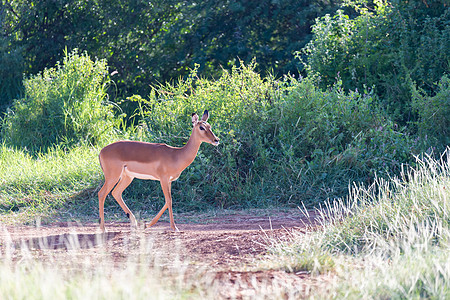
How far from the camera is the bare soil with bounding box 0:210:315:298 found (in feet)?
14.7

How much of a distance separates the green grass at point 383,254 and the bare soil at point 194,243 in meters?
0.24

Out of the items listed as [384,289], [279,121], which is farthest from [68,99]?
[384,289]

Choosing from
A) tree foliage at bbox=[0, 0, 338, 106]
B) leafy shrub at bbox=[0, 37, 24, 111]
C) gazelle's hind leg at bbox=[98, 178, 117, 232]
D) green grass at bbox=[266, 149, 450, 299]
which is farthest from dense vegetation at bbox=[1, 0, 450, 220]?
leafy shrub at bbox=[0, 37, 24, 111]

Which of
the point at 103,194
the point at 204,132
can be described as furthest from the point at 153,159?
the point at 103,194

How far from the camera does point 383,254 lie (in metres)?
4.96

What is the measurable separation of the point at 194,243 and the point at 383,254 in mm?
1914

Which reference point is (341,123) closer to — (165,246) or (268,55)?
(165,246)

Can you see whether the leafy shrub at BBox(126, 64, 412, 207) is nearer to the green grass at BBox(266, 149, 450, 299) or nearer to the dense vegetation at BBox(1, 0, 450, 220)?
the dense vegetation at BBox(1, 0, 450, 220)

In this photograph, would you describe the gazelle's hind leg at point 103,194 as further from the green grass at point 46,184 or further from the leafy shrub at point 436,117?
the leafy shrub at point 436,117

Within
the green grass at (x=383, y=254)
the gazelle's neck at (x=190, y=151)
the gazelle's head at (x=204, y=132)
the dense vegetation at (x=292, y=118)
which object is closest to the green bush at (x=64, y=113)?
the dense vegetation at (x=292, y=118)

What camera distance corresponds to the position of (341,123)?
9711 mm

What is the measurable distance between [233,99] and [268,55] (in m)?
7.06

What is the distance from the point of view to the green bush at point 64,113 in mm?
12195

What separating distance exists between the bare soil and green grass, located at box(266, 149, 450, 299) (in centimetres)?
24
